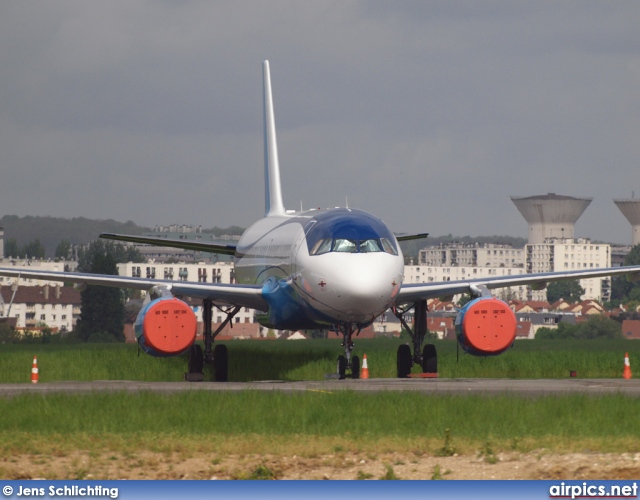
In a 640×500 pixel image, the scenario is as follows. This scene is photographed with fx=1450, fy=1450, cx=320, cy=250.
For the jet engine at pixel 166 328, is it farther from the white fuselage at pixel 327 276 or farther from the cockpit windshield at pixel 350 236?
the cockpit windshield at pixel 350 236

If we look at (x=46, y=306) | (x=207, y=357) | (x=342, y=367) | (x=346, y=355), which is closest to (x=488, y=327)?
(x=346, y=355)

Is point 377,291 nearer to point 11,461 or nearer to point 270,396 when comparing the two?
point 270,396

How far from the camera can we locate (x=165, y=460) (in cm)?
1652

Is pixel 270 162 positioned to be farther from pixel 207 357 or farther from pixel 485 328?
pixel 485 328

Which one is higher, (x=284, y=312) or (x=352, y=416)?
(x=284, y=312)

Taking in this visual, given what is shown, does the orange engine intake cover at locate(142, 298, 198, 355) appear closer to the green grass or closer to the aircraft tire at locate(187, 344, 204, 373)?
the aircraft tire at locate(187, 344, 204, 373)

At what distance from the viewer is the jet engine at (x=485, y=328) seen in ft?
107

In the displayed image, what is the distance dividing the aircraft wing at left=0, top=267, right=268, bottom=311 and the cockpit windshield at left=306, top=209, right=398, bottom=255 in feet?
10.6

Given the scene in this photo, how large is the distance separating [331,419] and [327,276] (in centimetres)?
1237

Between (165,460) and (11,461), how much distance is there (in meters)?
1.74

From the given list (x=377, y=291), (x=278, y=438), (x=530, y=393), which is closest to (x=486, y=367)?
(x=377, y=291)

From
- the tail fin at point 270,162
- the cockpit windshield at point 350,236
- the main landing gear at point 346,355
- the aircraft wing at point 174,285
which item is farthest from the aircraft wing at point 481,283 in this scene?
the tail fin at point 270,162

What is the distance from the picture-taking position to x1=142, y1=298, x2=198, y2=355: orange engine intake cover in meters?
31.8

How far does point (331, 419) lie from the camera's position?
1975 cm
